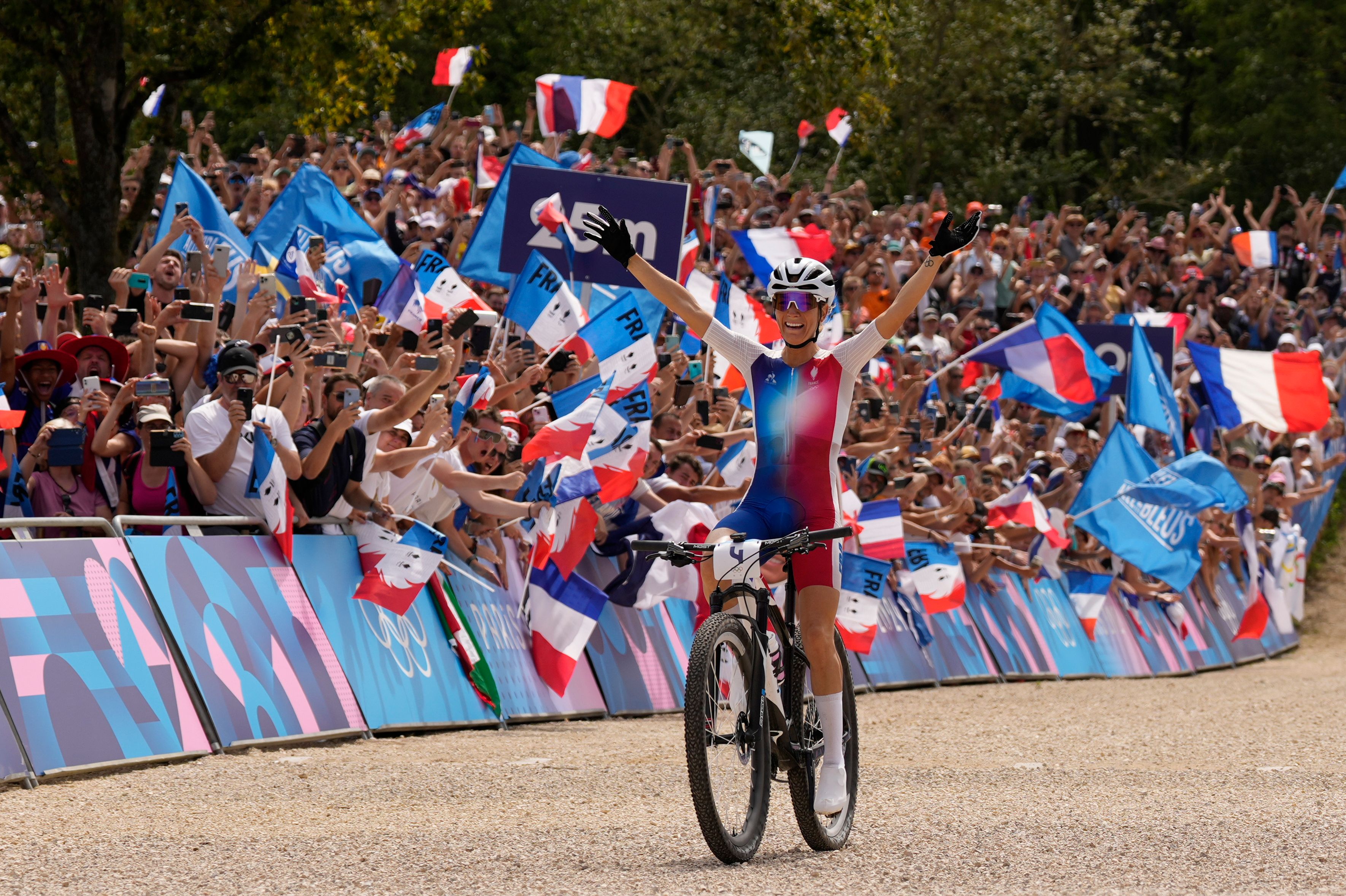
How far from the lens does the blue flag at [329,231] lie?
14539 mm

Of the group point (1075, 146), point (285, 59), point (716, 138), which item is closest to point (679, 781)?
point (285, 59)

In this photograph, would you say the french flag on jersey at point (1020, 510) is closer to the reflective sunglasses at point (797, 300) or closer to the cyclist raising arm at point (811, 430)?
the cyclist raising arm at point (811, 430)

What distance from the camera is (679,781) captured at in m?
8.87

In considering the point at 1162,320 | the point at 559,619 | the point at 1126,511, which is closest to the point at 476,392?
the point at 559,619

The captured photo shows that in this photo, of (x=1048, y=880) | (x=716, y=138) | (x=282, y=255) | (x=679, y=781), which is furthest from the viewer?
(x=716, y=138)

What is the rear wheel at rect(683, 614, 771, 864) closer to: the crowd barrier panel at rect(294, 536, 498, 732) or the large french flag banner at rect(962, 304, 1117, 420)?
Answer: the crowd barrier panel at rect(294, 536, 498, 732)

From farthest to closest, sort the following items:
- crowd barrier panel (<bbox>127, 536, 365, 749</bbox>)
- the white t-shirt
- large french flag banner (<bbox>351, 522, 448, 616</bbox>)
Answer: large french flag banner (<bbox>351, 522, 448, 616</bbox>)
the white t-shirt
crowd barrier panel (<bbox>127, 536, 365, 749</bbox>)

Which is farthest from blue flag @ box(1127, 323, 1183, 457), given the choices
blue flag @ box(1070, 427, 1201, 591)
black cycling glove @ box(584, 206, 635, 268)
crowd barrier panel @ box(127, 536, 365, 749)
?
black cycling glove @ box(584, 206, 635, 268)

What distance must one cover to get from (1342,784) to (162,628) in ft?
19.5

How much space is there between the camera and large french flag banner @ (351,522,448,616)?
35.1 feet

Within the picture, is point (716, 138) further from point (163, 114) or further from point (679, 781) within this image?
point (679, 781)

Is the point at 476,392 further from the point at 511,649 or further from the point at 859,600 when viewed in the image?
the point at 859,600

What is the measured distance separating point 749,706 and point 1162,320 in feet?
56.4

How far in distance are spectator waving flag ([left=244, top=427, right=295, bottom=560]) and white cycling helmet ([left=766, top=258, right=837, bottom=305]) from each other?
3.91m
